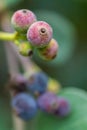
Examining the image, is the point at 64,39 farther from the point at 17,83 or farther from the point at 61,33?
the point at 17,83

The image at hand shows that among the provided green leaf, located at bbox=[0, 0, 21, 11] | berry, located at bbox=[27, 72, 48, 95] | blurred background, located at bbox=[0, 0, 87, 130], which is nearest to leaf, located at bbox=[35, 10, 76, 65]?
blurred background, located at bbox=[0, 0, 87, 130]

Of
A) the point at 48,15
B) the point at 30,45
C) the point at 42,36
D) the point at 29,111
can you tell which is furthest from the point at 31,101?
the point at 48,15

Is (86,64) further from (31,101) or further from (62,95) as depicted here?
(31,101)

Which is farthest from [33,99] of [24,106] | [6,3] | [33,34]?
[6,3]

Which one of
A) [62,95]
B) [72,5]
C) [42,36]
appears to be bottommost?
[42,36]

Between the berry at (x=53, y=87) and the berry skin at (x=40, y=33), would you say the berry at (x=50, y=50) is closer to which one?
the berry skin at (x=40, y=33)

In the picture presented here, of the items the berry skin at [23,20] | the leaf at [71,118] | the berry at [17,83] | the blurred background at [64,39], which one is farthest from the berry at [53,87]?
the berry skin at [23,20]
